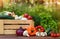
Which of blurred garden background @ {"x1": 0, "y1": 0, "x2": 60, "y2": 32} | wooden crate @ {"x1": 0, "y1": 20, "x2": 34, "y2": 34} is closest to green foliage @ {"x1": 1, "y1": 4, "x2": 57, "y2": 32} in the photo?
blurred garden background @ {"x1": 0, "y1": 0, "x2": 60, "y2": 32}

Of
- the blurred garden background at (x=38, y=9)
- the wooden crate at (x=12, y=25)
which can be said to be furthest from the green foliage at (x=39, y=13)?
the wooden crate at (x=12, y=25)

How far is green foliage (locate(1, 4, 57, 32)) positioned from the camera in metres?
2.89

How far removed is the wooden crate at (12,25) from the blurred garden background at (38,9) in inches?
5.3

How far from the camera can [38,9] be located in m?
2.96

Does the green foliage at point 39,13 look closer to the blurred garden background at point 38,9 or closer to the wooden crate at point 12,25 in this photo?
the blurred garden background at point 38,9

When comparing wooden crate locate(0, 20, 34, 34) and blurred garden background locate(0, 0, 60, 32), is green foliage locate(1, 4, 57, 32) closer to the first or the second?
blurred garden background locate(0, 0, 60, 32)

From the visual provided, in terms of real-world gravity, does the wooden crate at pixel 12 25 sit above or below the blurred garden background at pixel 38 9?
below

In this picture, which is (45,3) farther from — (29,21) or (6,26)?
(6,26)

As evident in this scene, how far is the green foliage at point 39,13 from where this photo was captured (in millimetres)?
2889

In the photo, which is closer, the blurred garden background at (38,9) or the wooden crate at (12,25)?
the wooden crate at (12,25)

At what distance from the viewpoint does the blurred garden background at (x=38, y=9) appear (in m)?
2.90

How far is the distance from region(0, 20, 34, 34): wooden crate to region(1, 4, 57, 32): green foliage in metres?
0.14

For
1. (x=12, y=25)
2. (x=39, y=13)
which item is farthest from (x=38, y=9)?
(x=12, y=25)

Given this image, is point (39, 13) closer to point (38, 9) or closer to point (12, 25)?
point (38, 9)
